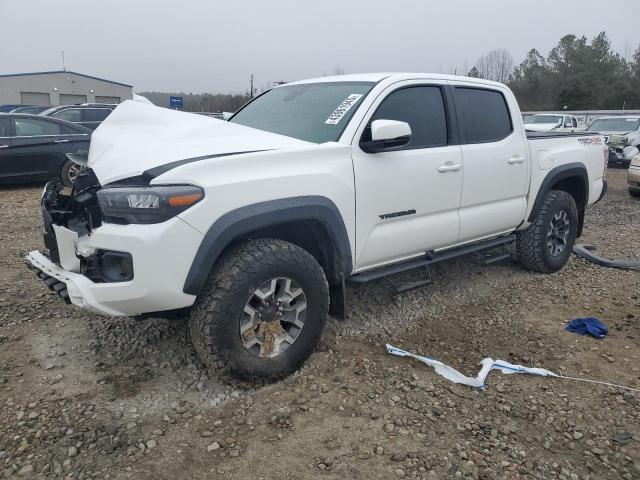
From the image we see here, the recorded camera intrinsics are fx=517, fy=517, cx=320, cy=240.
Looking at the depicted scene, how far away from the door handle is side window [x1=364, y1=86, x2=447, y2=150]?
7.0 inches

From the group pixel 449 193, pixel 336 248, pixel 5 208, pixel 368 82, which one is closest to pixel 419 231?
pixel 449 193

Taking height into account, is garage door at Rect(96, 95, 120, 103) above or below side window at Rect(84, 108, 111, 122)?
above

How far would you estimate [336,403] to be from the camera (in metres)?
2.93

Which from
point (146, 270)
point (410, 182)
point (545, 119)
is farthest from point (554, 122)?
point (146, 270)

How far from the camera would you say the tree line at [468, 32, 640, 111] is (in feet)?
144

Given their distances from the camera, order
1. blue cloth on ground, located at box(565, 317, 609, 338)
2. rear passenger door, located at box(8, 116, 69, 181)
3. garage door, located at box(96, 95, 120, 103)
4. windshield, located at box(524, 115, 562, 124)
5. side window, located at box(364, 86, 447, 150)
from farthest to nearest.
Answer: garage door, located at box(96, 95, 120, 103), windshield, located at box(524, 115, 562, 124), rear passenger door, located at box(8, 116, 69, 181), blue cloth on ground, located at box(565, 317, 609, 338), side window, located at box(364, 86, 447, 150)

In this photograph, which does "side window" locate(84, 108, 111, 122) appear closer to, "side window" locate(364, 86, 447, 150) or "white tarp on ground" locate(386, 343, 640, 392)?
"side window" locate(364, 86, 447, 150)

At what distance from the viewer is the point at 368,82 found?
3.73 m

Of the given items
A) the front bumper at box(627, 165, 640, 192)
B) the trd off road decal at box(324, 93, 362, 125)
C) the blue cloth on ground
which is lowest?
the blue cloth on ground

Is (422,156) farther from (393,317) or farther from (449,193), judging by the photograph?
(393,317)

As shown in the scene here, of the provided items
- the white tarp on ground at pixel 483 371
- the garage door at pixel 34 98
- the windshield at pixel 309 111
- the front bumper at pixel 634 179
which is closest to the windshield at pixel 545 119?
the front bumper at pixel 634 179

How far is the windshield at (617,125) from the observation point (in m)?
Answer: 15.9

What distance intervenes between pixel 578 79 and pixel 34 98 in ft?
153

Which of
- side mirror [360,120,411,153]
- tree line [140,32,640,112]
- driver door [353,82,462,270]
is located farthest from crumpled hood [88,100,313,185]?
tree line [140,32,640,112]
